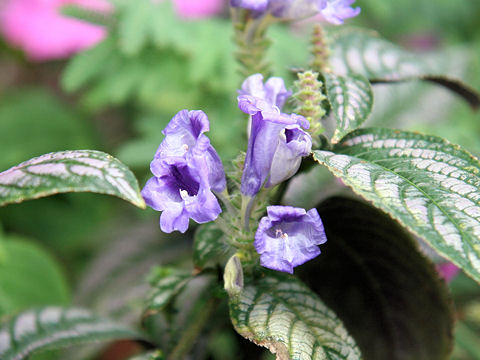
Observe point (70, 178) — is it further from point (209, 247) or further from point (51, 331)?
point (51, 331)

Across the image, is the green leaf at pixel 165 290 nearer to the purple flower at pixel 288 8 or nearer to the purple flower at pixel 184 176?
the purple flower at pixel 184 176

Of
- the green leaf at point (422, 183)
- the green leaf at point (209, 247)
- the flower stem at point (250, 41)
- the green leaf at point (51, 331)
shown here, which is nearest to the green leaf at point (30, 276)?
the green leaf at point (51, 331)

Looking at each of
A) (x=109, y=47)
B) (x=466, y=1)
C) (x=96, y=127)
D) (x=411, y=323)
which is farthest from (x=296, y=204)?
(x=466, y=1)

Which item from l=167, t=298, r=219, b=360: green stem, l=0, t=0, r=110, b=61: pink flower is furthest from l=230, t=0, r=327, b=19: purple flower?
l=0, t=0, r=110, b=61: pink flower

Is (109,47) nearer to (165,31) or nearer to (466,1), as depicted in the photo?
(165,31)

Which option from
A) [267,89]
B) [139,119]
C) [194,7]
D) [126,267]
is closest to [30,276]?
[126,267]

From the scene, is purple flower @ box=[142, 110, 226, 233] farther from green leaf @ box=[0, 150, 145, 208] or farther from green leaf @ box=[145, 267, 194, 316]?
green leaf @ box=[145, 267, 194, 316]
